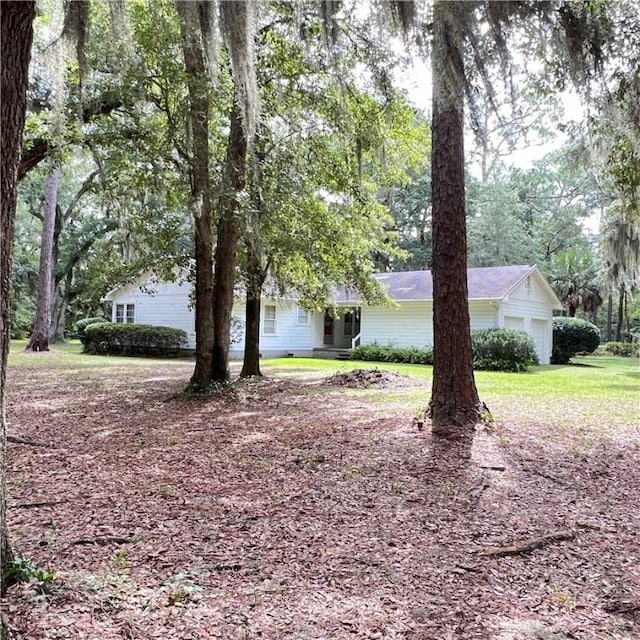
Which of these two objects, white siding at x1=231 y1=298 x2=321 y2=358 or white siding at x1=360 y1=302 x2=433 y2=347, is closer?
white siding at x1=360 y1=302 x2=433 y2=347

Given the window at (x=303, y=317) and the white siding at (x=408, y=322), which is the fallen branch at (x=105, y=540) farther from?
the window at (x=303, y=317)

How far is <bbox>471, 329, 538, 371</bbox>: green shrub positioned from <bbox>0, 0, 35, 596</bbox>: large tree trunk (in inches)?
614

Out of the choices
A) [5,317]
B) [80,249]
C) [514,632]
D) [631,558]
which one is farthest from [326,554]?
[80,249]

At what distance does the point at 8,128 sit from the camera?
95.4 inches

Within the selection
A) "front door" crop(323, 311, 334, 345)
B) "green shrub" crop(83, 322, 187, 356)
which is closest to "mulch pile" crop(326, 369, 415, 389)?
"green shrub" crop(83, 322, 187, 356)

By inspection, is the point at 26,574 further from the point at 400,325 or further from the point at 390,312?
the point at 390,312

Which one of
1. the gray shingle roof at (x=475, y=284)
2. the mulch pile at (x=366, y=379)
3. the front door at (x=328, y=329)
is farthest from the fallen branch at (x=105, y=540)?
the front door at (x=328, y=329)

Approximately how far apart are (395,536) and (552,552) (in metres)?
0.98

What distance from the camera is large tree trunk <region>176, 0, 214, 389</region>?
765cm

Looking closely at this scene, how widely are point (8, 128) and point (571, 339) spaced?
2255 cm

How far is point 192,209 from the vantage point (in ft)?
26.7

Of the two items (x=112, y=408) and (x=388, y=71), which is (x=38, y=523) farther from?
(x=388, y=71)

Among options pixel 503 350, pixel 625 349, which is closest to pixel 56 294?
pixel 503 350

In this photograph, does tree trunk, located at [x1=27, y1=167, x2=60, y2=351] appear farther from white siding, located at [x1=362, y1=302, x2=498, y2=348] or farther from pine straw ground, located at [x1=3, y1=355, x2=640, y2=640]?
pine straw ground, located at [x1=3, y1=355, x2=640, y2=640]
